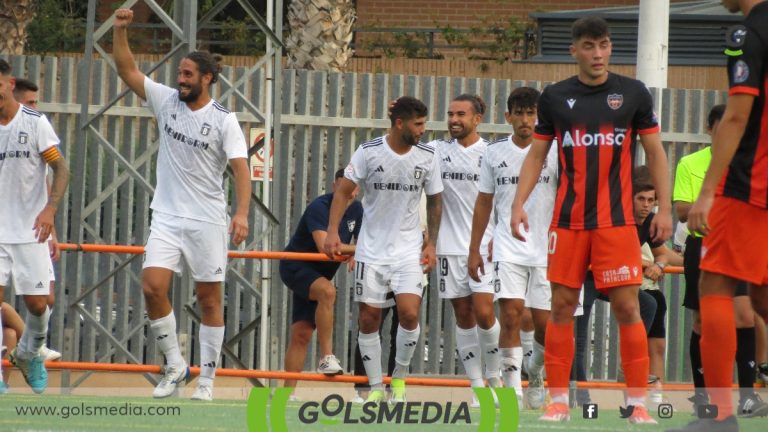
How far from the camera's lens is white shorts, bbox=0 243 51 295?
1101cm

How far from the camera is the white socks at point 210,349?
420 inches

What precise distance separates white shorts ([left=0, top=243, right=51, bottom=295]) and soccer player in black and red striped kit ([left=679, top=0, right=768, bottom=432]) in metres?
5.49

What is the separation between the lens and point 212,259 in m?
10.5

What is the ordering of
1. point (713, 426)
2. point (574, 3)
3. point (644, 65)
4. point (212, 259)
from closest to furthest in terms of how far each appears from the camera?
point (713, 426) < point (212, 259) < point (644, 65) < point (574, 3)

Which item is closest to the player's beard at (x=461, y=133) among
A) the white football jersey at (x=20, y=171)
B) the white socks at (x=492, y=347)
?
the white socks at (x=492, y=347)

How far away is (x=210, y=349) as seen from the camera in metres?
10.7

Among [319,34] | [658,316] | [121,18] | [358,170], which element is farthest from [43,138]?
[319,34]

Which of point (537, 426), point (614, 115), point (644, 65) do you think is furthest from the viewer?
point (644, 65)

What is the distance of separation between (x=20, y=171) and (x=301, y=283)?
3.29 m

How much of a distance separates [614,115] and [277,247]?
23.3ft

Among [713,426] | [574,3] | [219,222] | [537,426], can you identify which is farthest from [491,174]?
[574,3]

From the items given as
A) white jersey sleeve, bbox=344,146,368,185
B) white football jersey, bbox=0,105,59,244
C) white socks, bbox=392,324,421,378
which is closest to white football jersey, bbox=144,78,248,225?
white football jersey, bbox=0,105,59,244

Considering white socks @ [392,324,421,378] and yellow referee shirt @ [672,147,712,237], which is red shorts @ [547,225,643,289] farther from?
white socks @ [392,324,421,378]

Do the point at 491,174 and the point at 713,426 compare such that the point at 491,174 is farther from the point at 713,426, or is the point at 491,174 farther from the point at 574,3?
the point at 574,3
